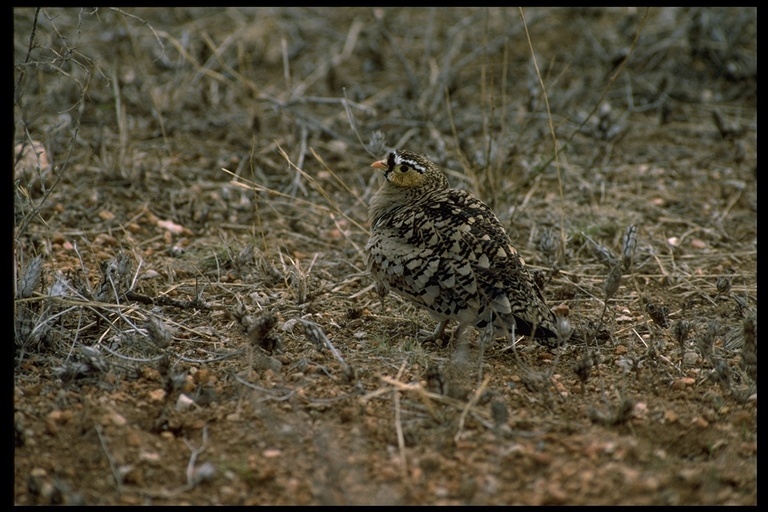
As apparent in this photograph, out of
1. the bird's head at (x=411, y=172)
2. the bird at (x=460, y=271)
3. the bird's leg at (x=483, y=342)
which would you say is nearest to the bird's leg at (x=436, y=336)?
the bird at (x=460, y=271)

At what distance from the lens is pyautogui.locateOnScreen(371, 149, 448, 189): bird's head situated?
187 inches

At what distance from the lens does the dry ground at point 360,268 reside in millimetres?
3197

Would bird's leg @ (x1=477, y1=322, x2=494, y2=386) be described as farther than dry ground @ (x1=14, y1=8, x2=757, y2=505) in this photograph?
Yes

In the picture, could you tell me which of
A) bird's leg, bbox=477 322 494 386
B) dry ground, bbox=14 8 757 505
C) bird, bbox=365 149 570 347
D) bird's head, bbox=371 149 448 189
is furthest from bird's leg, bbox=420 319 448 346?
bird's head, bbox=371 149 448 189

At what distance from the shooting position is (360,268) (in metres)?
5.24

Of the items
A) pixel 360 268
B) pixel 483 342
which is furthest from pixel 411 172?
pixel 483 342

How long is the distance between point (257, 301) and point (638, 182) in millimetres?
3328

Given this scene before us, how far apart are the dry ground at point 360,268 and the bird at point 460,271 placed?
0.74 feet

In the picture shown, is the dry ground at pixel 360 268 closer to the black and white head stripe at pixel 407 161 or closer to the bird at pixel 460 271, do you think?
the bird at pixel 460 271

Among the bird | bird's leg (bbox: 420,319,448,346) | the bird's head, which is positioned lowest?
bird's leg (bbox: 420,319,448,346)

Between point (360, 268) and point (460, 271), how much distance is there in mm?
1258

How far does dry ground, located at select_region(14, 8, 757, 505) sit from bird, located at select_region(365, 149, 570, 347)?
0.74ft

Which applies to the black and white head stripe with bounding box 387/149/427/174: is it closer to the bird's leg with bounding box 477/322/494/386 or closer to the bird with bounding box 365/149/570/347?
the bird with bounding box 365/149/570/347
